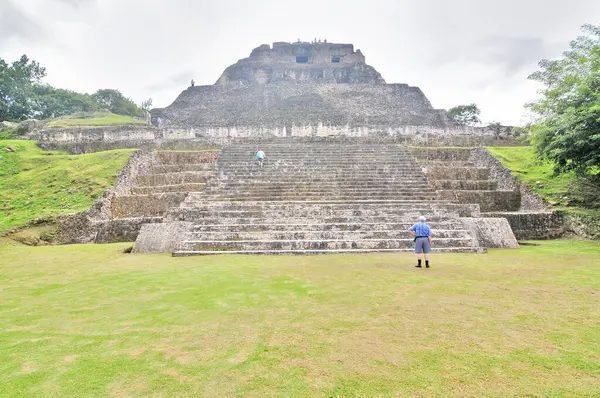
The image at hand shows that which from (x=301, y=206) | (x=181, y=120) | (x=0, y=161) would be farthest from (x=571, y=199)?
(x=181, y=120)

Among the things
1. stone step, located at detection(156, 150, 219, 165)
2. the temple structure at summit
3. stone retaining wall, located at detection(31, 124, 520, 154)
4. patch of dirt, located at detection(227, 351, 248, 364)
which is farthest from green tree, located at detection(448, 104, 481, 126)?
patch of dirt, located at detection(227, 351, 248, 364)

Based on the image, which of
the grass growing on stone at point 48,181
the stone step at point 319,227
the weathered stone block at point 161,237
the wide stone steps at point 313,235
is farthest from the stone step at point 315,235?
the grass growing on stone at point 48,181

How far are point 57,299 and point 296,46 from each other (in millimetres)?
39529

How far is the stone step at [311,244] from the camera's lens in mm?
7598

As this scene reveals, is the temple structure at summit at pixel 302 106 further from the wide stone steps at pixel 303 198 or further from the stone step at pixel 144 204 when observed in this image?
the wide stone steps at pixel 303 198

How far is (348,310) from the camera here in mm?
3586

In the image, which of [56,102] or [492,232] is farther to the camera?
[56,102]

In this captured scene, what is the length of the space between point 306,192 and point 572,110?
670cm

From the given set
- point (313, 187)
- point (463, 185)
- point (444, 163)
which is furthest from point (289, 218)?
point (444, 163)

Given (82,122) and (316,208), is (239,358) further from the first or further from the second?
(82,122)

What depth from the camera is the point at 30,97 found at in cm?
2945

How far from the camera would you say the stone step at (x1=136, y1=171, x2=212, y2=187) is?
11.4 metres

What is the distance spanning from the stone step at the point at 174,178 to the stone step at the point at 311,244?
4.11 meters

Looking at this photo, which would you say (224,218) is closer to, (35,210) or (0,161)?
(35,210)
